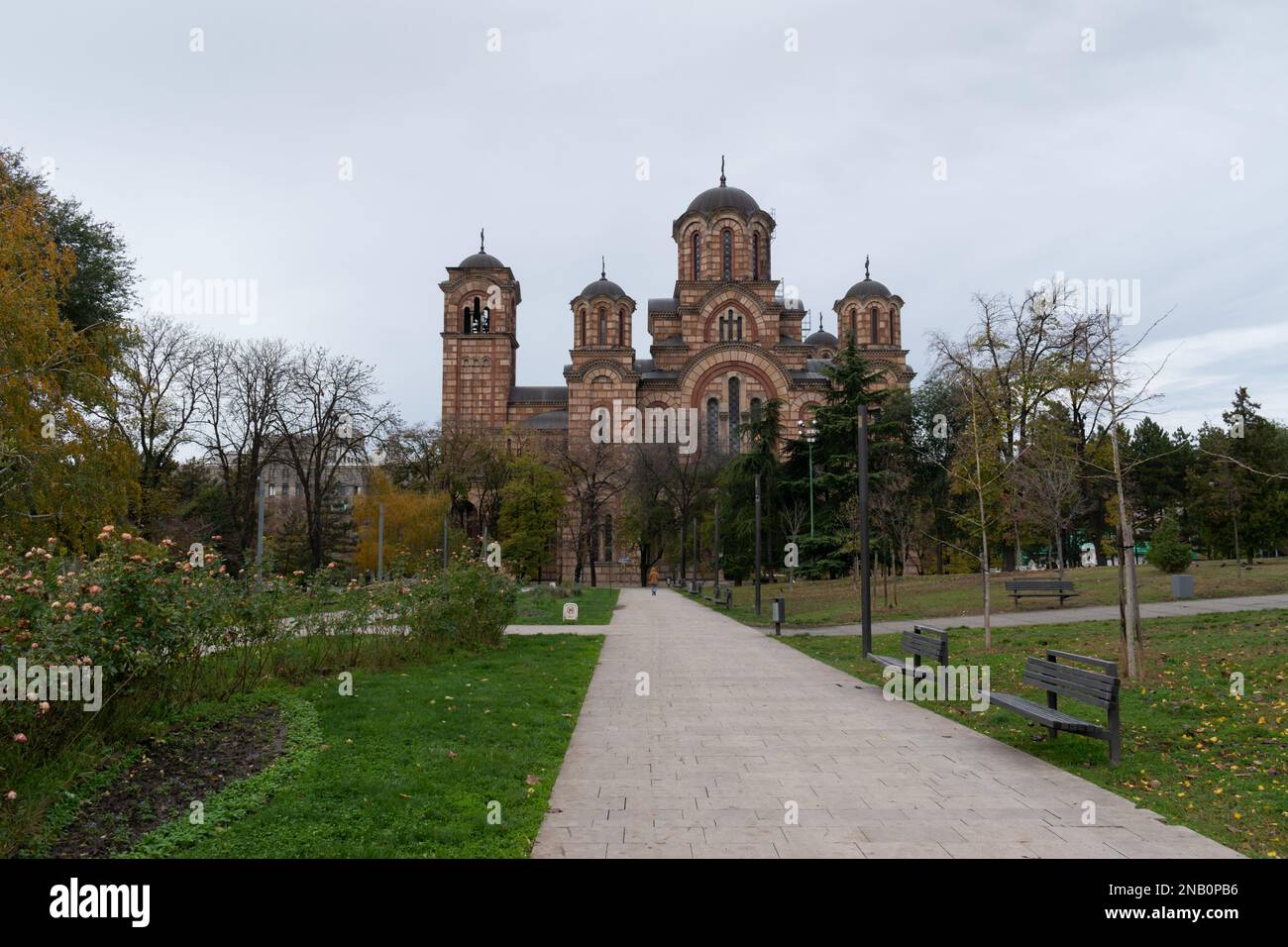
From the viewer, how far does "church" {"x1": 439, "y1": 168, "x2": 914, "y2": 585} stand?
57.8m

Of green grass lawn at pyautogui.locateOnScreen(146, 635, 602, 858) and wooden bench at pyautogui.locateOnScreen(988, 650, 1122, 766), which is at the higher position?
wooden bench at pyautogui.locateOnScreen(988, 650, 1122, 766)

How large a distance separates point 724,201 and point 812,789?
191 feet

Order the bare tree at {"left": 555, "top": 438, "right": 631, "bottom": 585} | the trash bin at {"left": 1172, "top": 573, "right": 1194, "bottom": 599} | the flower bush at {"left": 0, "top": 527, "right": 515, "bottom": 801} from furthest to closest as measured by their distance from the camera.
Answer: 1. the bare tree at {"left": 555, "top": 438, "right": 631, "bottom": 585}
2. the trash bin at {"left": 1172, "top": 573, "right": 1194, "bottom": 599}
3. the flower bush at {"left": 0, "top": 527, "right": 515, "bottom": 801}

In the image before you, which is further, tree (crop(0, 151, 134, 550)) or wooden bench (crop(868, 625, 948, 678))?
tree (crop(0, 151, 134, 550))

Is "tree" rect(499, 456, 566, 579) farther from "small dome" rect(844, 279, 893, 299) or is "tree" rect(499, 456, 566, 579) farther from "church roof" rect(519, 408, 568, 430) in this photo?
"small dome" rect(844, 279, 893, 299)

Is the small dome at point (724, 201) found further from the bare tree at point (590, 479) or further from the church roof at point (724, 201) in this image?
the bare tree at point (590, 479)

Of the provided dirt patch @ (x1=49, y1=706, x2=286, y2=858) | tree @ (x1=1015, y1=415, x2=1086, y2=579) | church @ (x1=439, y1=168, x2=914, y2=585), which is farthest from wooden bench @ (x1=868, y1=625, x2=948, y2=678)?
church @ (x1=439, y1=168, x2=914, y2=585)

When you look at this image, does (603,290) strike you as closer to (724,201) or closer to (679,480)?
(724,201)

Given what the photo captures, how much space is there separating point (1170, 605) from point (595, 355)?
45302 mm

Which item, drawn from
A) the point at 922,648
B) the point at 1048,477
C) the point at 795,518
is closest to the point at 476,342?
the point at 795,518

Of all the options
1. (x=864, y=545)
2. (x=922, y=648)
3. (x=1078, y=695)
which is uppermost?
(x=864, y=545)

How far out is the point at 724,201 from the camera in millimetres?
60094

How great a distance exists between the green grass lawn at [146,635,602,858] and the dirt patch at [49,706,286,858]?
418mm
